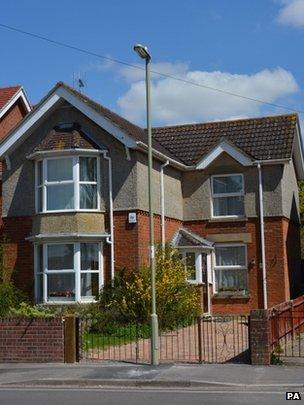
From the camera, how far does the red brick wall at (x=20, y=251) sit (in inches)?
886

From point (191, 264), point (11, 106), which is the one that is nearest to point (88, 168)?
point (191, 264)

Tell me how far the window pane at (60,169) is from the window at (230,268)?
677 centimetres

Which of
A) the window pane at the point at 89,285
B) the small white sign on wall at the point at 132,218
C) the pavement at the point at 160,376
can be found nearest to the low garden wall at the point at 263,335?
the pavement at the point at 160,376

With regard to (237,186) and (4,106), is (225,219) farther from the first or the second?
(4,106)

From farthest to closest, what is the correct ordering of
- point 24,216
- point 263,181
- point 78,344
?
point 263,181 → point 24,216 → point 78,344

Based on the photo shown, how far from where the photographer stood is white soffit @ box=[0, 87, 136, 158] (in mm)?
21734

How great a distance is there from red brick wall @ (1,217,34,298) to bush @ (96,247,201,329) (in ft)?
10.0

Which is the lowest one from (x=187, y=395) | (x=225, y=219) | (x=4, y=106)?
(x=187, y=395)

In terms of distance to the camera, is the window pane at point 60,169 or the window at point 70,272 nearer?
the window at point 70,272

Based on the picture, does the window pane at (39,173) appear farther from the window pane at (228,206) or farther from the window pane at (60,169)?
the window pane at (228,206)

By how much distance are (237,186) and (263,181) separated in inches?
43.1

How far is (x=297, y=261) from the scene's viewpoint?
28.8m

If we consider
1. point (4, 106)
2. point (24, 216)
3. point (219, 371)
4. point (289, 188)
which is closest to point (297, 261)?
point (289, 188)

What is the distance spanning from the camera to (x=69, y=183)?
71.3ft
